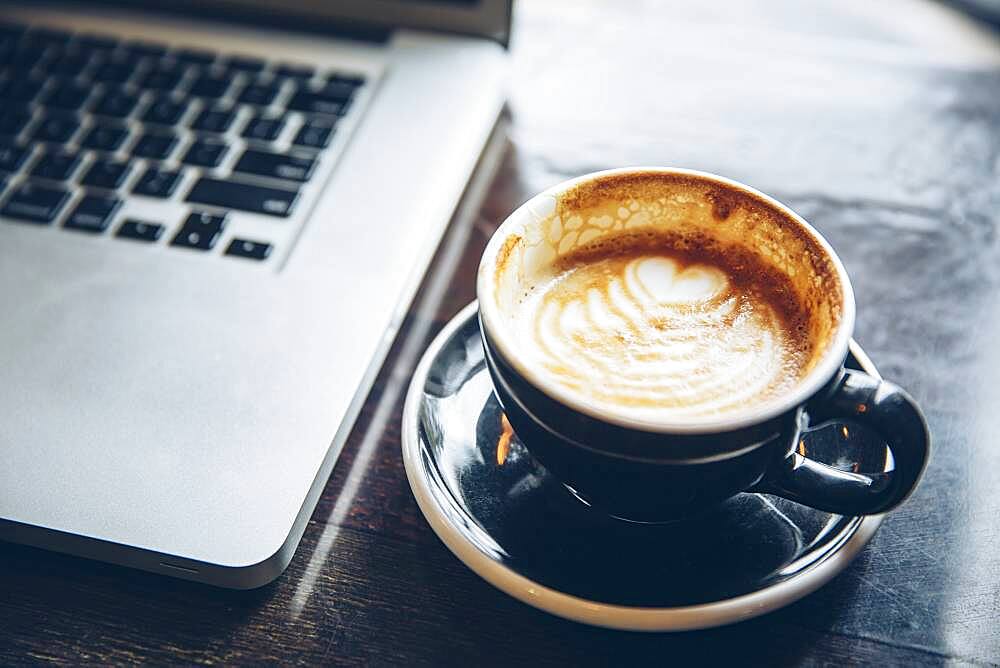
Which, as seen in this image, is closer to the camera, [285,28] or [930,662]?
[930,662]

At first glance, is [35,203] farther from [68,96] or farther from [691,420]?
[691,420]

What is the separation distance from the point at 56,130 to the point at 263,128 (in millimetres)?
163

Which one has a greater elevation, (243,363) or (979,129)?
(979,129)

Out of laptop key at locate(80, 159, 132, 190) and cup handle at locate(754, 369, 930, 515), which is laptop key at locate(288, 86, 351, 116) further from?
cup handle at locate(754, 369, 930, 515)

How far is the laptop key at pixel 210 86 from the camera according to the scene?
2.23 feet

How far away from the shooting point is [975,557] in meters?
0.42

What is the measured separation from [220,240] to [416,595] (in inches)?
10.9

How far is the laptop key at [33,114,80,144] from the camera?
64cm

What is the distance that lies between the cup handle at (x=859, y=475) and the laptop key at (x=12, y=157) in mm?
562

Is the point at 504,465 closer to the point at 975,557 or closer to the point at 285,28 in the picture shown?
the point at 975,557

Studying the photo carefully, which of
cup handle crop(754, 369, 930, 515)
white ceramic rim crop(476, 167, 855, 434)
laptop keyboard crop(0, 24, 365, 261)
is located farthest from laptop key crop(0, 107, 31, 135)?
cup handle crop(754, 369, 930, 515)

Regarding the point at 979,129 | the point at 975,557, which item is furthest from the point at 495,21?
the point at 975,557

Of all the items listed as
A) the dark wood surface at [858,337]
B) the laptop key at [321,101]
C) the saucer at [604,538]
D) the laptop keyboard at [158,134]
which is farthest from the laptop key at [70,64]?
the saucer at [604,538]

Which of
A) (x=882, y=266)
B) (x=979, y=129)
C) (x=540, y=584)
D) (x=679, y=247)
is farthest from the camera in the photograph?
(x=979, y=129)
